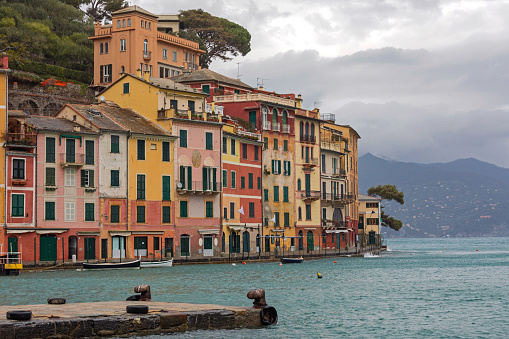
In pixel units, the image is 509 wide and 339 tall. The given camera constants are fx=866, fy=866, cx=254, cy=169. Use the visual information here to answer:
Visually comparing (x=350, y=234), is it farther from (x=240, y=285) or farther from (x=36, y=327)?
(x=36, y=327)

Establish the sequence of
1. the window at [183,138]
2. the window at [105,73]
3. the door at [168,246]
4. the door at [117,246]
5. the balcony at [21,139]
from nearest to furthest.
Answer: the balcony at [21,139]
the door at [117,246]
the door at [168,246]
the window at [183,138]
the window at [105,73]

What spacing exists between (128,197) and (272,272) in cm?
1490

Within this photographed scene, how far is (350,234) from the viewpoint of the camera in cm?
11200

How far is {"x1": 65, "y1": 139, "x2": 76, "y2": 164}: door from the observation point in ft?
226

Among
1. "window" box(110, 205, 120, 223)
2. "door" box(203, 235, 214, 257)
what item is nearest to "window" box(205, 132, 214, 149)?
"door" box(203, 235, 214, 257)

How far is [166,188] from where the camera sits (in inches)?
3009

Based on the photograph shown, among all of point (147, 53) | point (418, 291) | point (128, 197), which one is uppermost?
point (147, 53)

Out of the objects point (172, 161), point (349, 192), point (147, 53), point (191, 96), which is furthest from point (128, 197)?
point (349, 192)

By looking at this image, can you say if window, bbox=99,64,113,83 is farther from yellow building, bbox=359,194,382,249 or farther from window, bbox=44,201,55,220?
yellow building, bbox=359,194,382,249

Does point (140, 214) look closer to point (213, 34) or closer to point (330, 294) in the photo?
point (330, 294)

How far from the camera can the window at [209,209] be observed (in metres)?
80.5

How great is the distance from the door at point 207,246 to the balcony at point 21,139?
20.0 metres

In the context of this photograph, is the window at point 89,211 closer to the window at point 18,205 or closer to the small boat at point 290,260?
the window at point 18,205

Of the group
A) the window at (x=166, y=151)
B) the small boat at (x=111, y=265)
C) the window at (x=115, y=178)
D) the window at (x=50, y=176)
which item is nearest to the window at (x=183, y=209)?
the window at (x=166, y=151)
